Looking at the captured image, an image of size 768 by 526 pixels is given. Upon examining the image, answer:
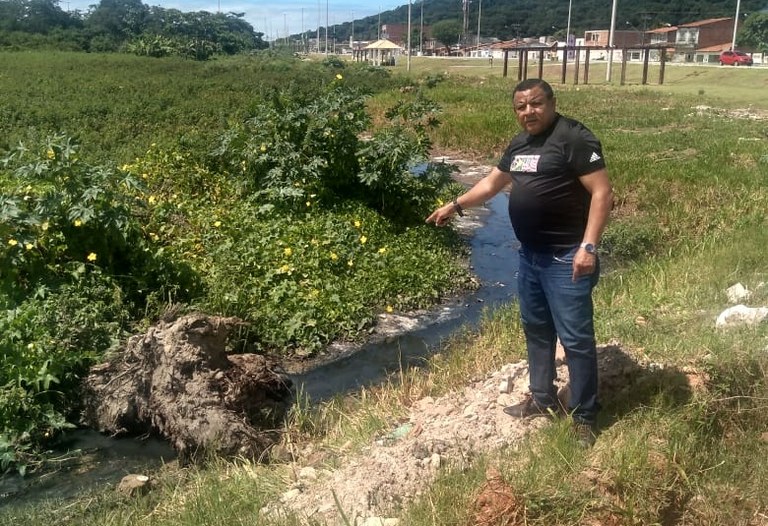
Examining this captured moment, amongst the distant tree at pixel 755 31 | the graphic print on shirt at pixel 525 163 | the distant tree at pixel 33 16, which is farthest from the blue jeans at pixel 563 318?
the distant tree at pixel 755 31

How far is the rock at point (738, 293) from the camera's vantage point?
588cm

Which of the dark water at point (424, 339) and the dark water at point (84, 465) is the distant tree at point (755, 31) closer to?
the dark water at point (424, 339)

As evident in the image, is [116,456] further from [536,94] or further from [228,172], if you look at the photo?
[228,172]

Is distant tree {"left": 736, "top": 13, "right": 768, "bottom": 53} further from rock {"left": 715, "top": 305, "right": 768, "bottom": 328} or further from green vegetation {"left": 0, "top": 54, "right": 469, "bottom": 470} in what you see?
rock {"left": 715, "top": 305, "right": 768, "bottom": 328}

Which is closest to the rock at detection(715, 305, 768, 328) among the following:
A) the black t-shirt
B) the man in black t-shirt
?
the man in black t-shirt

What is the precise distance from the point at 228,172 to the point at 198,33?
206ft

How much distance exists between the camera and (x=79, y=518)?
425 centimetres

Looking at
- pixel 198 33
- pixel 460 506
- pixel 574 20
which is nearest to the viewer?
pixel 460 506

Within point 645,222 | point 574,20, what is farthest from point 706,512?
point 574,20

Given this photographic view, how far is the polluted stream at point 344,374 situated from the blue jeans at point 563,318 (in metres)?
2.31

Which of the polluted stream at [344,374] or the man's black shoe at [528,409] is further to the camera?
the polluted stream at [344,374]

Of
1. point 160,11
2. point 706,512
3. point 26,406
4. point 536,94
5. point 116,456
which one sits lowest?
point 116,456

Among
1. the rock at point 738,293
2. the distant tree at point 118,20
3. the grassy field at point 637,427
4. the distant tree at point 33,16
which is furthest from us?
the distant tree at point 118,20

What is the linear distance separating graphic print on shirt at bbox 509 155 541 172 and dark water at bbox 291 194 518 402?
3096 mm
